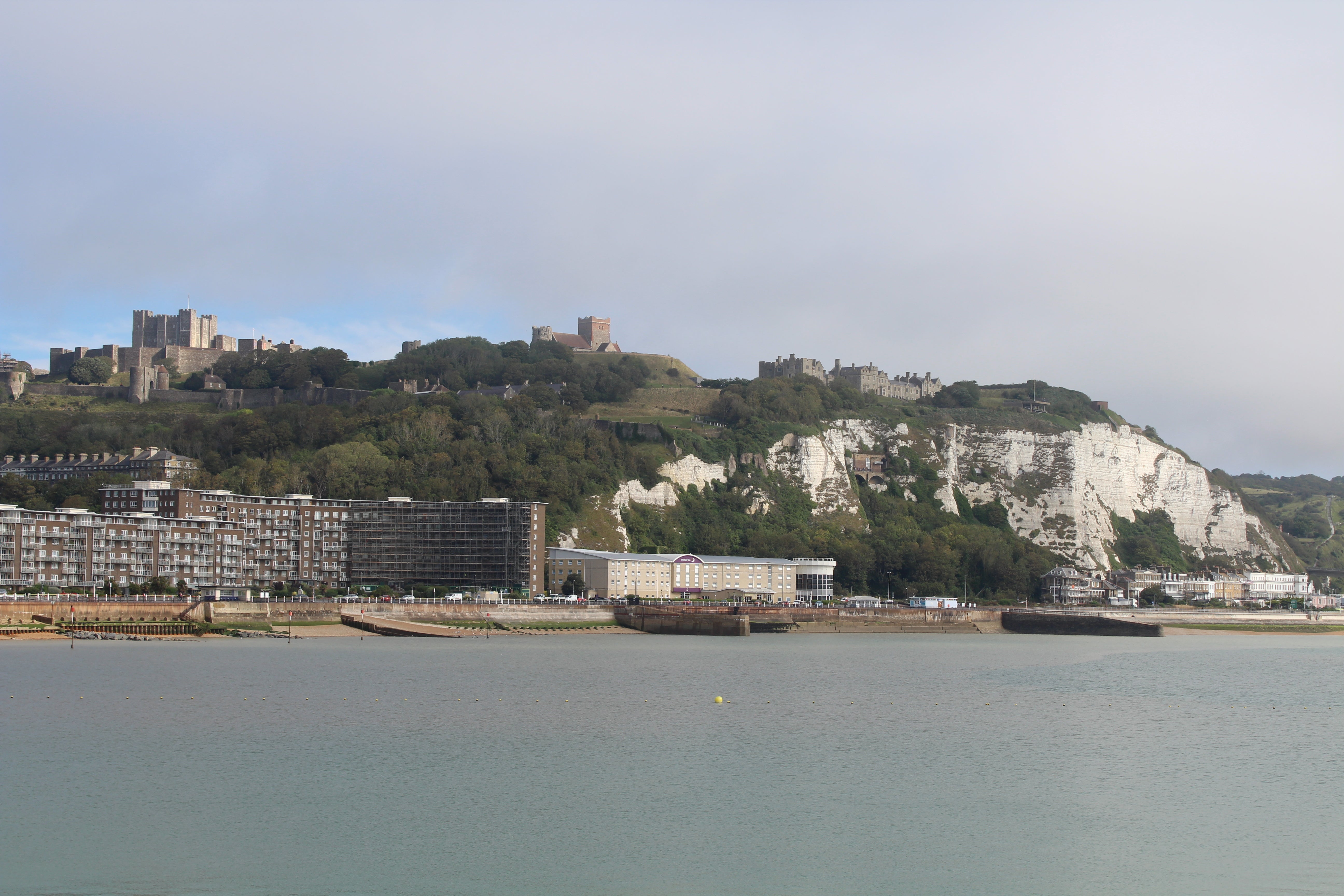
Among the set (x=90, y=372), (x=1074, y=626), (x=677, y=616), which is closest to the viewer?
(x=677, y=616)

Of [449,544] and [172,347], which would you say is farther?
[172,347]

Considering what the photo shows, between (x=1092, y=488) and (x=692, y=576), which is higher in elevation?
(x=1092, y=488)

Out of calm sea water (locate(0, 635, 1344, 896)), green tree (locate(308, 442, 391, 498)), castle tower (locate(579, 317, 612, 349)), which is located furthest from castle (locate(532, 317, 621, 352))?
calm sea water (locate(0, 635, 1344, 896))

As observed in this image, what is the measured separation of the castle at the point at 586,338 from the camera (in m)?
159

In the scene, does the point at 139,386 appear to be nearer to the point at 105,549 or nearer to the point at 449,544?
the point at 449,544

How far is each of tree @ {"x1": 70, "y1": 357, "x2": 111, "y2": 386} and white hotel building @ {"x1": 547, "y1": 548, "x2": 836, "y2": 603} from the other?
64710 millimetres

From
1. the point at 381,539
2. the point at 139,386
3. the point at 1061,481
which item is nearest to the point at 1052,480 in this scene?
the point at 1061,481

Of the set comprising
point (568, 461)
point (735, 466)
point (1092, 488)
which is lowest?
point (1092, 488)

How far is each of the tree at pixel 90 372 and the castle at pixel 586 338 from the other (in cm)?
4835

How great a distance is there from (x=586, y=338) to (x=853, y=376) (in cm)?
3496

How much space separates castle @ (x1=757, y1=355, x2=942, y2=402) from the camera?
149375 mm

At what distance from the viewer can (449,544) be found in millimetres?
90938

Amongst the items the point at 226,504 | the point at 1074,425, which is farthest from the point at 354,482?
the point at 1074,425

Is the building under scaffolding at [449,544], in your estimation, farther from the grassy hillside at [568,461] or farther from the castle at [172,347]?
the castle at [172,347]
